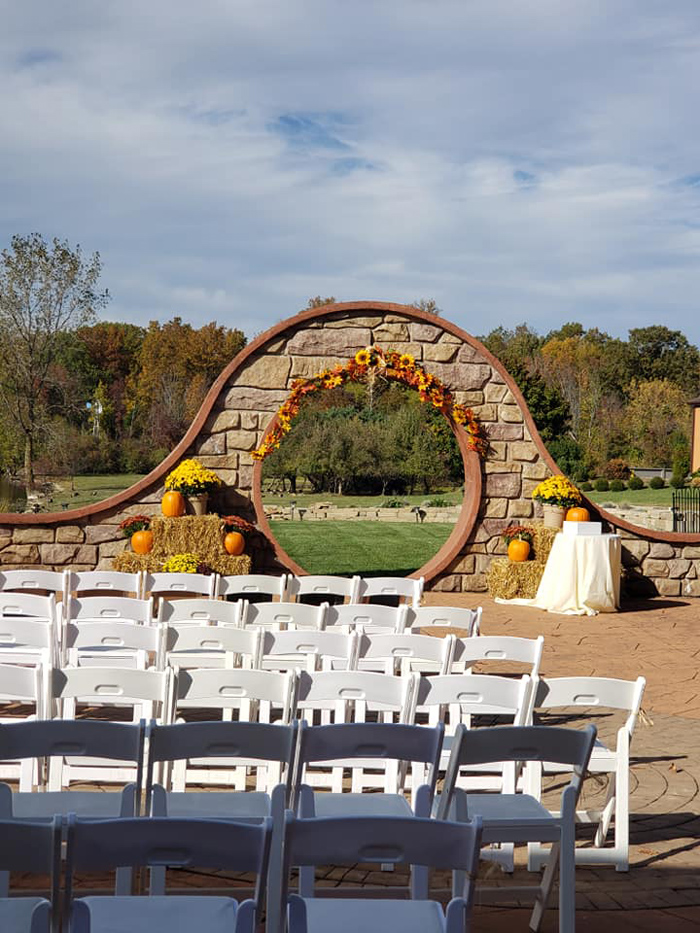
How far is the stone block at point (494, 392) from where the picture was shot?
12.9 m

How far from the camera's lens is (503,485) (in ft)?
42.7

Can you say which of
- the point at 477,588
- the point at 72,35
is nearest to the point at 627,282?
the point at 72,35

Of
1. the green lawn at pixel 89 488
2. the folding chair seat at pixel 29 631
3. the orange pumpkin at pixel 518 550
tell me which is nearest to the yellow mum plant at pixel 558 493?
the orange pumpkin at pixel 518 550

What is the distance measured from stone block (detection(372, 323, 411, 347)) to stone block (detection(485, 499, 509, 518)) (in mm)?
2160

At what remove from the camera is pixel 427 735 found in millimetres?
3404

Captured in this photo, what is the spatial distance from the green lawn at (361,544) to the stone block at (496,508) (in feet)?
11.9

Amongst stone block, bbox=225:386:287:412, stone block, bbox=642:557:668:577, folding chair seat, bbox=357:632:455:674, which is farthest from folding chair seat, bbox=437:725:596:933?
stone block, bbox=642:557:668:577

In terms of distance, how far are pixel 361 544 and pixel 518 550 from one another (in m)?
9.00

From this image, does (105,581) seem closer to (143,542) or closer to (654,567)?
(143,542)

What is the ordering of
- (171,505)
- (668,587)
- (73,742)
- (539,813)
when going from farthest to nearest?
1. (668,587)
2. (171,505)
3. (539,813)
4. (73,742)

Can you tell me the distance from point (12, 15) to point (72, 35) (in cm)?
97

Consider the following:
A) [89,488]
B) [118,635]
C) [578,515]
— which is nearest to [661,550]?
[578,515]

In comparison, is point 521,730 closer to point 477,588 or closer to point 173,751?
point 173,751

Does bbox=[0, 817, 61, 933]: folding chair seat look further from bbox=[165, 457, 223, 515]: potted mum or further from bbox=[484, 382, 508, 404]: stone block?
bbox=[484, 382, 508, 404]: stone block
